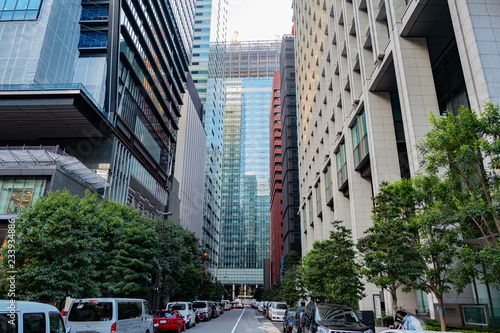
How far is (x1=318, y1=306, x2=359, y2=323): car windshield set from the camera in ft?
40.4

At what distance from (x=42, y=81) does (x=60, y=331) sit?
131ft

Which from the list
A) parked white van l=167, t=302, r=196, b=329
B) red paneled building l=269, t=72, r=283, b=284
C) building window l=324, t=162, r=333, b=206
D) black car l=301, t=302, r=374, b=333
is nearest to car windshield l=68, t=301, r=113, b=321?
black car l=301, t=302, r=374, b=333

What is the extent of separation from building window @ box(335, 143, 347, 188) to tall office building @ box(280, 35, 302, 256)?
54095 millimetres

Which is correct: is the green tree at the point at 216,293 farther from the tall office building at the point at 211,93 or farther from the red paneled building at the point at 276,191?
the red paneled building at the point at 276,191

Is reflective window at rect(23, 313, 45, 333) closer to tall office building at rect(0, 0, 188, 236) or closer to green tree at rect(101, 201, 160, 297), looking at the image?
green tree at rect(101, 201, 160, 297)

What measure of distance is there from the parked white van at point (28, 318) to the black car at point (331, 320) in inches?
308

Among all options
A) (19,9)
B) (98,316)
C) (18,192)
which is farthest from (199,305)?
(19,9)

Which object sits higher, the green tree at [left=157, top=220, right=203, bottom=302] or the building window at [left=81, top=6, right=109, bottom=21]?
the building window at [left=81, top=6, right=109, bottom=21]

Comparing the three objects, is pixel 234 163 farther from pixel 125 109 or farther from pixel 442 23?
pixel 442 23

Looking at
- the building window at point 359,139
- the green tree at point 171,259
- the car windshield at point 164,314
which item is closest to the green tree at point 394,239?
the building window at point 359,139

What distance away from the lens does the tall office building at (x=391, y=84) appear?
43.8ft

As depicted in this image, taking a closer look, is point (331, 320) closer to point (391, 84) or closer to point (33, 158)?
point (391, 84)

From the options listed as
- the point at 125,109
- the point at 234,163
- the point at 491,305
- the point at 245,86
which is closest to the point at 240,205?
the point at 234,163

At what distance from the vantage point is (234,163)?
6924 inches
